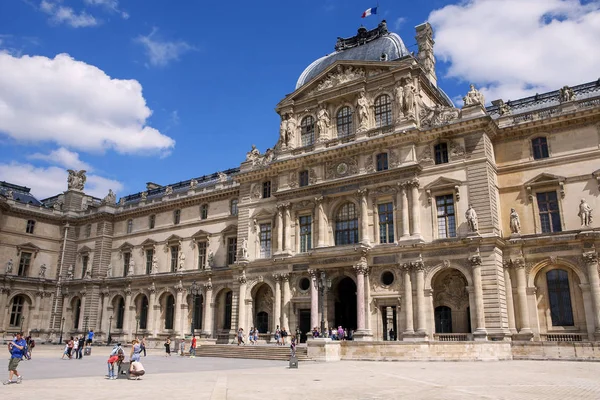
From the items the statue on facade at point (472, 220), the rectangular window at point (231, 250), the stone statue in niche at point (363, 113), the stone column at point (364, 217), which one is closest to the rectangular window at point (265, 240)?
the rectangular window at point (231, 250)

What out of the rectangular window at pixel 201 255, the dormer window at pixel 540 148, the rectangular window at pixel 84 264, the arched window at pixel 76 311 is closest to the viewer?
the dormer window at pixel 540 148

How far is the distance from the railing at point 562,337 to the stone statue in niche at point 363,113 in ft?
64.5

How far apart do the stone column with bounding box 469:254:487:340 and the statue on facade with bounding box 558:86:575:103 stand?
44.4 feet

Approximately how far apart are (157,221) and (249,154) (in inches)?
674

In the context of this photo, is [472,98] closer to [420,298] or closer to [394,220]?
[394,220]

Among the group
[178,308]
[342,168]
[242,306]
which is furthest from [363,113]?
[178,308]

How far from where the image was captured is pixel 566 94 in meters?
36.9

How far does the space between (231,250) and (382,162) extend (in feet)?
64.8

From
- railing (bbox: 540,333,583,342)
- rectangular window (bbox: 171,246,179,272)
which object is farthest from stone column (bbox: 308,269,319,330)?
rectangular window (bbox: 171,246,179,272)

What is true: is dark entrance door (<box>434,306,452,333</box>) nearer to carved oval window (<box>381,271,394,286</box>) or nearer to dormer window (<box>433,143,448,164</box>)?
carved oval window (<box>381,271,394,286</box>)

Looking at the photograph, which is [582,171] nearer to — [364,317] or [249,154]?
[364,317]

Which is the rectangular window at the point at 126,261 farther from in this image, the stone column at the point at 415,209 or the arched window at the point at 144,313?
the stone column at the point at 415,209

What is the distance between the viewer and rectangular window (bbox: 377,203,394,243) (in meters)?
38.5

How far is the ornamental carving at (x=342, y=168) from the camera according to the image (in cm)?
4112
